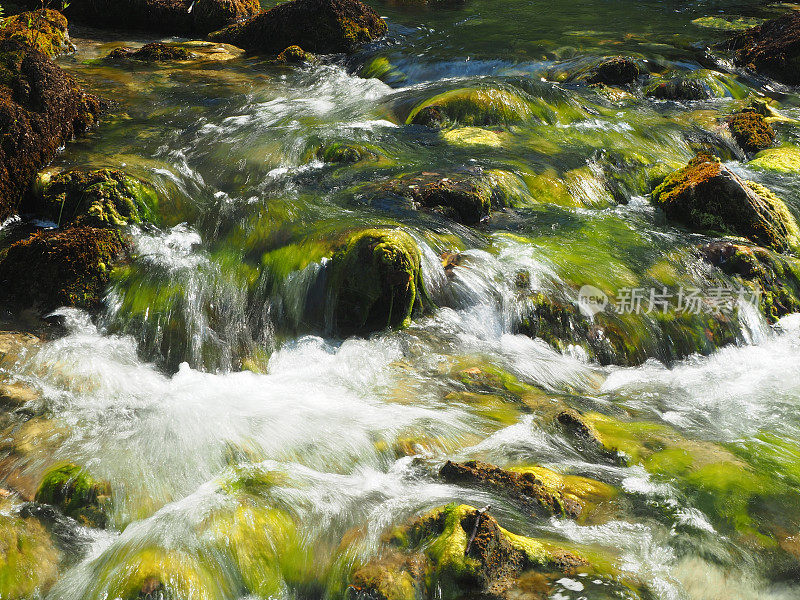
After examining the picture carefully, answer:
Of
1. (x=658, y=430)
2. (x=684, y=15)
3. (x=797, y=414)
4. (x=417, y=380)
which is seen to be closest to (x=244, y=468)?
(x=417, y=380)

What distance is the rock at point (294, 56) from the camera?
13234 mm

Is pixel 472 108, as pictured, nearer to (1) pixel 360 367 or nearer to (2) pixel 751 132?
(2) pixel 751 132

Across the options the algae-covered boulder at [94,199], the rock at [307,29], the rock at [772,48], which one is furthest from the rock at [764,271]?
the rock at [307,29]

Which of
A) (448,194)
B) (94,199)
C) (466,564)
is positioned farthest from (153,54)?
(466,564)

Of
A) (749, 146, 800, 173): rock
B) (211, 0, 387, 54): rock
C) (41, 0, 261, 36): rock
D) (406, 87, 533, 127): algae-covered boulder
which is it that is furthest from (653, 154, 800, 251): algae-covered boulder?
(41, 0, 261, 36): rock

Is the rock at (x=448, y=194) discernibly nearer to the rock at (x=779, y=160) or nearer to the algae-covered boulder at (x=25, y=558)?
the rock at (x=779, y=160)

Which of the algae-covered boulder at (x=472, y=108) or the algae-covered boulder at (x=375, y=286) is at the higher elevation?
the algae-covered boulder at (x=472, y=108)

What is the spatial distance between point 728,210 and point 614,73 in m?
5.47

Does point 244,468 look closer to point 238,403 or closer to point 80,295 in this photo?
point 238,403

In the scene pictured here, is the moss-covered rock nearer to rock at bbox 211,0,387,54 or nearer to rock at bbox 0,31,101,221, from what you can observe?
rock at bbox 211,0,387,54

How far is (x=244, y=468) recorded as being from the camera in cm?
416

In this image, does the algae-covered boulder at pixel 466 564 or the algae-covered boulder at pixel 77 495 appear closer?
the algae-covered boulder at pixel 466 564

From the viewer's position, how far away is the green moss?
10.7ft

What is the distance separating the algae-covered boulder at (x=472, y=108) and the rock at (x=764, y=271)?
13.2ft
